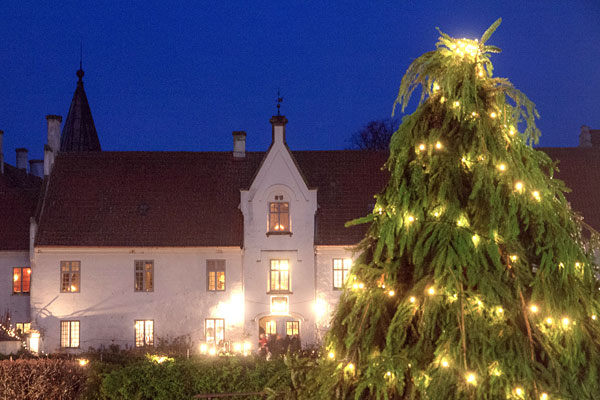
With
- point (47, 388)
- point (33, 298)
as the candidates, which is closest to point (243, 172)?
point (33, 298)

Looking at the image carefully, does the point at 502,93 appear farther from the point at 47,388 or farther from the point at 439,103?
the point at 47,388

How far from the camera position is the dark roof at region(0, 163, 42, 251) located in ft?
98.4

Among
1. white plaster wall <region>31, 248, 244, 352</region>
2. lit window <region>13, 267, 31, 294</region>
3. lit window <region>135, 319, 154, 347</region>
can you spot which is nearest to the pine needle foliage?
white plaster wall <region>31, 248, 244, 352</region>

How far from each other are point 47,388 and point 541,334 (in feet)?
41.1

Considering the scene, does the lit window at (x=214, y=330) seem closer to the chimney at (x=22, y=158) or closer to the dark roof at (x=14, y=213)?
the dark roof at (x=14, y=213)

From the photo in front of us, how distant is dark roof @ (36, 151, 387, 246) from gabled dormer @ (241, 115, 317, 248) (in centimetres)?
59

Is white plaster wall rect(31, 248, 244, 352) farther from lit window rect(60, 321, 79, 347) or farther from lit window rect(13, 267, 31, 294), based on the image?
lit window rect(13, 267, 31, 294)

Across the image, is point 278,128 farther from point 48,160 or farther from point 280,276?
point 48,160

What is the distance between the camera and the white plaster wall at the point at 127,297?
1117 inches

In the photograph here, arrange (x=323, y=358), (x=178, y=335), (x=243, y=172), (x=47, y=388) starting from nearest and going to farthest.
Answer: (x=323, y=358), (x=47, y=388), (x=178, y=335), (x=243, y=172)

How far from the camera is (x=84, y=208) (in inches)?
1170

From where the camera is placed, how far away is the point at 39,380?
15406 mm

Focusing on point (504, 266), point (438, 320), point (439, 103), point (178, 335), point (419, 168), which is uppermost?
point (439, 103)

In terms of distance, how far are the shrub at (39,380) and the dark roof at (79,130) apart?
2365cm
